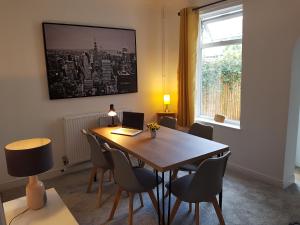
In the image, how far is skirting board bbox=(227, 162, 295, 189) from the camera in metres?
3.00

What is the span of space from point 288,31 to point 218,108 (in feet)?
5.12

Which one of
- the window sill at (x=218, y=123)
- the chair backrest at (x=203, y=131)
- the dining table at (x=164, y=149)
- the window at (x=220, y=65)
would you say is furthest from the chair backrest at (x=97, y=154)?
the window at (x=220, y=65)

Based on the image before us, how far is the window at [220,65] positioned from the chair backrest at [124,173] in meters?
2.15

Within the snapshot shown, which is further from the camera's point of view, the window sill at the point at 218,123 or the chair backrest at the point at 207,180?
the window sill at the point at 218,123

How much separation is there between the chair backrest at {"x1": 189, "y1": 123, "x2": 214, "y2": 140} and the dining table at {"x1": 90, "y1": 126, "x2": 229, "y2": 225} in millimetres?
261

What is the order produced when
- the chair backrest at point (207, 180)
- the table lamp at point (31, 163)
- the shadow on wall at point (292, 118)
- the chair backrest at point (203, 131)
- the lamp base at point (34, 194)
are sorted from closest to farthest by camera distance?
the table lamp at point (31, 163), the lamp base at point (34, 194), the chair backrest at point (207, 180), the shadow on wall at point (292, 118), the chair backrest at point (203, 131)

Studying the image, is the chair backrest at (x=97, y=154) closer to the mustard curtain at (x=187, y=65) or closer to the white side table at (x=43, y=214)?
the white side table at (x=43, y=214)

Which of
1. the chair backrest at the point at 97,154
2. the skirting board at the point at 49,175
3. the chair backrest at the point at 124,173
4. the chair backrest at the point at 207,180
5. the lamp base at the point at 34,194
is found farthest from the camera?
the skirting board at the point at 49,175

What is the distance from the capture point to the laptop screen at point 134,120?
10.1 feet

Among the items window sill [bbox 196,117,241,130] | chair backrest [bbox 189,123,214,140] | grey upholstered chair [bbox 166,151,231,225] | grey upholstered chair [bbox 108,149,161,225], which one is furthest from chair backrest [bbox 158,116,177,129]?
grey upholstered chair [bbox 166,151,231,225]

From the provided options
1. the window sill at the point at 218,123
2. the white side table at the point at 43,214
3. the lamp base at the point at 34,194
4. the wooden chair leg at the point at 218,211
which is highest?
the window sill at the point at 218,123

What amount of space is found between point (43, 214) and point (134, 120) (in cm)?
167

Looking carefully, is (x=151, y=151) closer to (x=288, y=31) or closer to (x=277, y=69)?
(x=277, y=69)

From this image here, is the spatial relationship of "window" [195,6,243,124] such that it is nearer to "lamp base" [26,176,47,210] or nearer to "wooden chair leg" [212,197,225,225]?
"wooden chair leg" [212,197,225,225]
